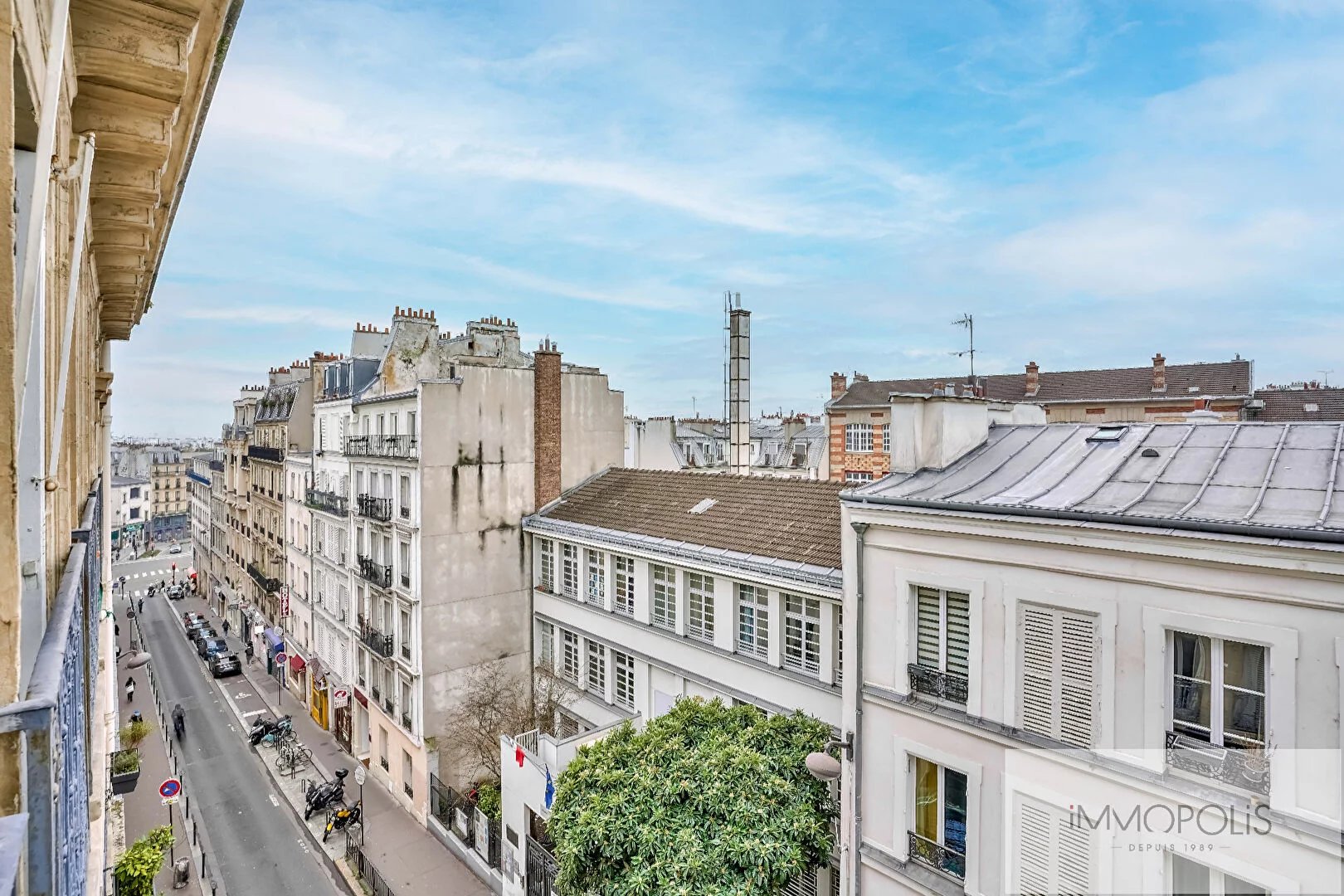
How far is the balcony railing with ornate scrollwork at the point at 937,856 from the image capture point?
9602 millimetres

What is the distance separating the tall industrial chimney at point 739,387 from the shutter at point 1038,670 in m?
25.0

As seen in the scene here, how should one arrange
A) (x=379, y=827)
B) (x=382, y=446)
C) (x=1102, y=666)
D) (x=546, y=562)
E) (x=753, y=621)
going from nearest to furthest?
(x=1102, y=666) < (x=753, y=621) < (x=379, y=827) < (x=546, y=562) < (x=382, y=446)

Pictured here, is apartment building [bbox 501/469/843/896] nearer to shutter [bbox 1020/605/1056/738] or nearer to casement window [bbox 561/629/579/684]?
casement window [bbox 561/629/579/684]

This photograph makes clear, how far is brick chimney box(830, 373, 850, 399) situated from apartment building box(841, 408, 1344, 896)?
38.0 metres

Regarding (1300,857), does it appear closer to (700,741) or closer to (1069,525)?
(1069,525)

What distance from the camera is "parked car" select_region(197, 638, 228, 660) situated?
4075cm

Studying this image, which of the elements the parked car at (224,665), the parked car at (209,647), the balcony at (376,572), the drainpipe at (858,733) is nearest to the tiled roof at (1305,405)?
the drainpipe at (858,733)

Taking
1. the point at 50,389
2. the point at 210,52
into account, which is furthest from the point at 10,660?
the point at 210,52

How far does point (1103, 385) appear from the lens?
42.9 meters

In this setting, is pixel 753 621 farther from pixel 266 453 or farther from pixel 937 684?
pixel 266 453

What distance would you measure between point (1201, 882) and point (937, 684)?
11.1ft

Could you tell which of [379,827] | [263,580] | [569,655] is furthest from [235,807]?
[263,580]

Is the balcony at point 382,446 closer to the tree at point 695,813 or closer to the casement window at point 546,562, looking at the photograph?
the casement window at point 546,562

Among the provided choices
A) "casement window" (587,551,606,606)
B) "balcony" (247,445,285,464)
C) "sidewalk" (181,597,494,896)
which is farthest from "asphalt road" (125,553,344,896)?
"balcony" (247,445,285,464)
